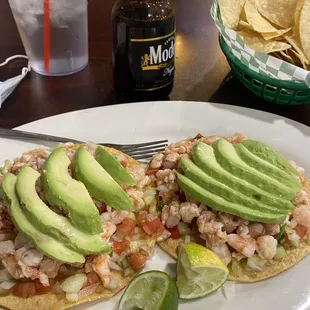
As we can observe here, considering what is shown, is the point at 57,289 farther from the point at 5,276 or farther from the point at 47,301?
the point at 5,276

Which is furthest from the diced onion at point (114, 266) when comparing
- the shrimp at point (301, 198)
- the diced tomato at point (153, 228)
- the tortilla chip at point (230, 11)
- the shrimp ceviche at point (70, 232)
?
the tortilla chip at point (230, 11)

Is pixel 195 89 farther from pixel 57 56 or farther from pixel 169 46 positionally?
pixel 57 56

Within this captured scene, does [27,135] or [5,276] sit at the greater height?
[27,135]

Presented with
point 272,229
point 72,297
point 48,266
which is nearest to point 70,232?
point 48,266

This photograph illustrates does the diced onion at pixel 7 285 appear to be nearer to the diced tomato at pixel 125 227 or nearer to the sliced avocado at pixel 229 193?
the diced tomato at pixel 125 227

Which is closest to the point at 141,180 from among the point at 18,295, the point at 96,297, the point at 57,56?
the point at 96,297

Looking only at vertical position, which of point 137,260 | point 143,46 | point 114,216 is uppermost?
point 143,46

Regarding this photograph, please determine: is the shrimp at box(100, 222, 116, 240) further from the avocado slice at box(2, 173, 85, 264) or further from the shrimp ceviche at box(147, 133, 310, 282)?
the shrimp ceviche at box(147, 133, 310, 282)
